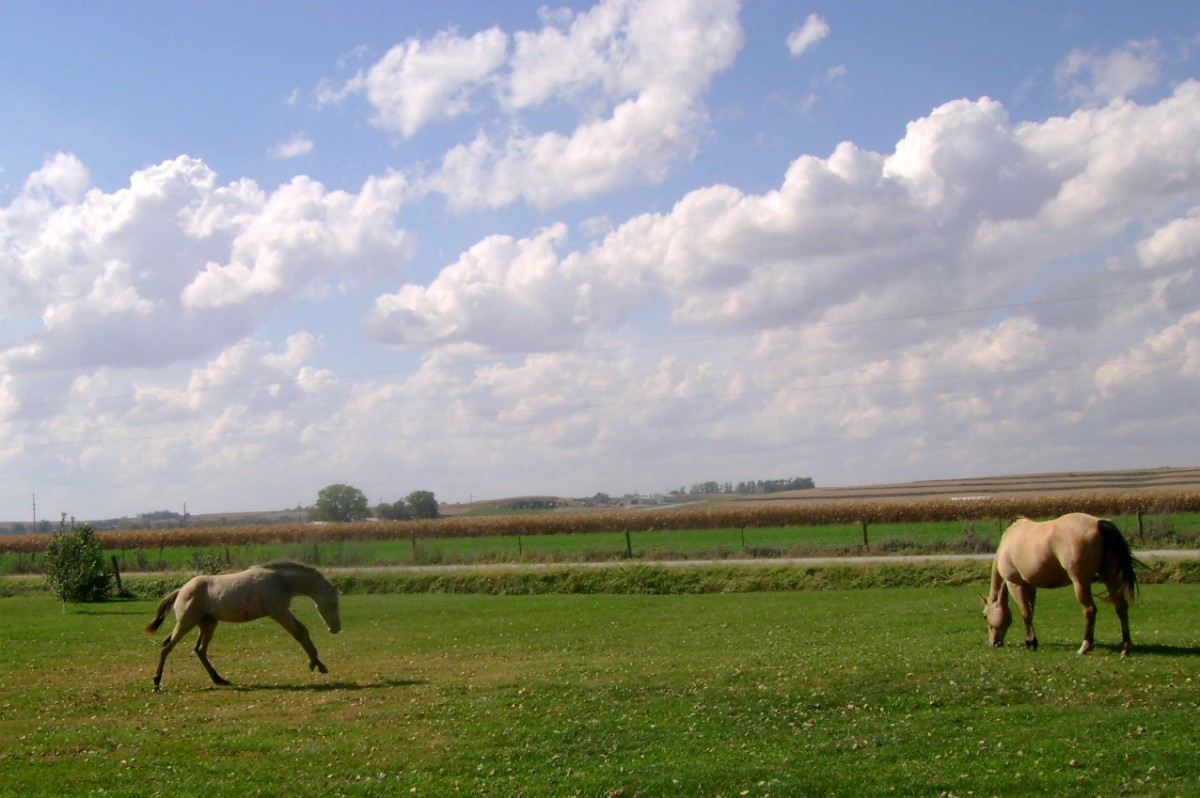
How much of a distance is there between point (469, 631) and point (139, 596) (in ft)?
79.8

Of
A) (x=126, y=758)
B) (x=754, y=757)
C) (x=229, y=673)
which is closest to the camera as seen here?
(x=754, y=757)

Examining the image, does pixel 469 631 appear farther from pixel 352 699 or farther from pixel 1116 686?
pixel 1116 686

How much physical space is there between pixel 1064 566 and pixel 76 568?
3493 centimetres

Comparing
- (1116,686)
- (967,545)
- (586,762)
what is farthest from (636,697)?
(967,545)

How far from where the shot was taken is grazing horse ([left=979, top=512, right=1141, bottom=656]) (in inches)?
594

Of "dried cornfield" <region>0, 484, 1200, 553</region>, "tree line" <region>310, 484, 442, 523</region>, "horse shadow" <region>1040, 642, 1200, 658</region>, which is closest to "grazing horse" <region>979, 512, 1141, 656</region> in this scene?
"horse shadow" <region>1040, 642, 1200, 658</region>

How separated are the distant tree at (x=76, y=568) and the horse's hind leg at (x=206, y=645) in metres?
23.8

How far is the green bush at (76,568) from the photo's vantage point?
3812cm

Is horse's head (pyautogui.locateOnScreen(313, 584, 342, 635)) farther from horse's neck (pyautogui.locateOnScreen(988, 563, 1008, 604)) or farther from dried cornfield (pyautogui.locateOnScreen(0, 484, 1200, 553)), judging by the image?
dried cornfield (pyautogui.locateOnScreen(0, 484, 1200, 553))

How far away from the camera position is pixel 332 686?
1588cm

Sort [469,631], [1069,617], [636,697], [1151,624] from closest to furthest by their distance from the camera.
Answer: [636,697]
[1151,624]
[1069,617]
[469,631]

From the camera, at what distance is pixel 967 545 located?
43.4m

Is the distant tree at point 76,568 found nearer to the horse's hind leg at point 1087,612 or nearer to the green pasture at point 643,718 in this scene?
the green pasture at point 643,718

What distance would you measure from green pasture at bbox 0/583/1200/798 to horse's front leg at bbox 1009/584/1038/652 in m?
0.42
